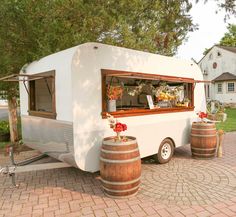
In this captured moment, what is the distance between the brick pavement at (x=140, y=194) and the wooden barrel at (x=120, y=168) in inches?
7.7

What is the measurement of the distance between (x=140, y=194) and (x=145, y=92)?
4.26 m

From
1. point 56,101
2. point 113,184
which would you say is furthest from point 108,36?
point 113,184

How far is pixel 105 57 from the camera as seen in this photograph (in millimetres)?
5059

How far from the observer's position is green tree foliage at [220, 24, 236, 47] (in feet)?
142

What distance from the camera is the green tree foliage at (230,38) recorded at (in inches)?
1702

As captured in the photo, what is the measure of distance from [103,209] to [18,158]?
14.4 ft

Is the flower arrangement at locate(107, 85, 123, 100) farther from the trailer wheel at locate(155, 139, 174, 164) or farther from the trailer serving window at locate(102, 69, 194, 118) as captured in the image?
the trailer wheel at locate(155, 139, 174, 164)

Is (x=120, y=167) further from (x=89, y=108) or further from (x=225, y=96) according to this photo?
(x=225, y=96)

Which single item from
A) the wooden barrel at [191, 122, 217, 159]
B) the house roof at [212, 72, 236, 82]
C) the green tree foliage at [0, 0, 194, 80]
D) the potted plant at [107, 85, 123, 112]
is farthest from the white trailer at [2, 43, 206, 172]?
the house roof at [212, 72, 236, 82]

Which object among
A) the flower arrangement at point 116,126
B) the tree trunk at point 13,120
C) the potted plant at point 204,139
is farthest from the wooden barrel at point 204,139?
the tree trunk at point 13,120

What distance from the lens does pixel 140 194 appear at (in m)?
4.70

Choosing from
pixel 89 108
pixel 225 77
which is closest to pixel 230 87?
pixel 225 77

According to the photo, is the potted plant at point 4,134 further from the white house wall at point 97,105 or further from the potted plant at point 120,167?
the potted plant at point 120,167

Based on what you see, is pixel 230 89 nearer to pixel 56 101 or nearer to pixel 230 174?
pixel 230 174
